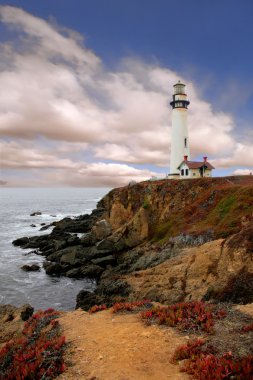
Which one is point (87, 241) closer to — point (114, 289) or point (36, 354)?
point (114, 289)

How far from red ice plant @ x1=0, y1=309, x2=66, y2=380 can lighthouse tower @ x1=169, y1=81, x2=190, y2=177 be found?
149 feet

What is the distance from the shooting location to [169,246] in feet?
112

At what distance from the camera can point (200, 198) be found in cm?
4231

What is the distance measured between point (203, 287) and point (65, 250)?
27499mm

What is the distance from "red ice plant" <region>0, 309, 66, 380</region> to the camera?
10.5m

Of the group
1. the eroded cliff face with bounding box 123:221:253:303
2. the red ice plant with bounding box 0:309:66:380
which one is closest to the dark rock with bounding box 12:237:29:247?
the eroded cliff face with bounding box 123:221:253:303

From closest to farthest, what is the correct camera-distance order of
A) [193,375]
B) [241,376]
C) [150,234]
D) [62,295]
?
[241,376]
[193,375]
[62,295]
[150,234]

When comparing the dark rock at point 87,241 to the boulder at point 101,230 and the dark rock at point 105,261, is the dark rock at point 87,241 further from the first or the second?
the dark rock at point 105,261

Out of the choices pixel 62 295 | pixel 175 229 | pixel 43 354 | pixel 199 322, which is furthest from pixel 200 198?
pixel 43 354

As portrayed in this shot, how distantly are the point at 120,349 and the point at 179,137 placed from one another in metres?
49.3

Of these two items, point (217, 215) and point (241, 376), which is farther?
point (217, 215)

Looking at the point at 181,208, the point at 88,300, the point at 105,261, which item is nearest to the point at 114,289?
the point at 88,300

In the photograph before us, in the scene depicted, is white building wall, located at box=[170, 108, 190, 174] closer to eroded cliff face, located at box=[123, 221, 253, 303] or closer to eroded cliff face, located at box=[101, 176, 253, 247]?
eroded cliff face, located at box=[101, 176, 253, 247]

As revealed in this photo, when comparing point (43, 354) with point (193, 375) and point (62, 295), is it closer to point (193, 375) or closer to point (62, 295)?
point (193, 375)
